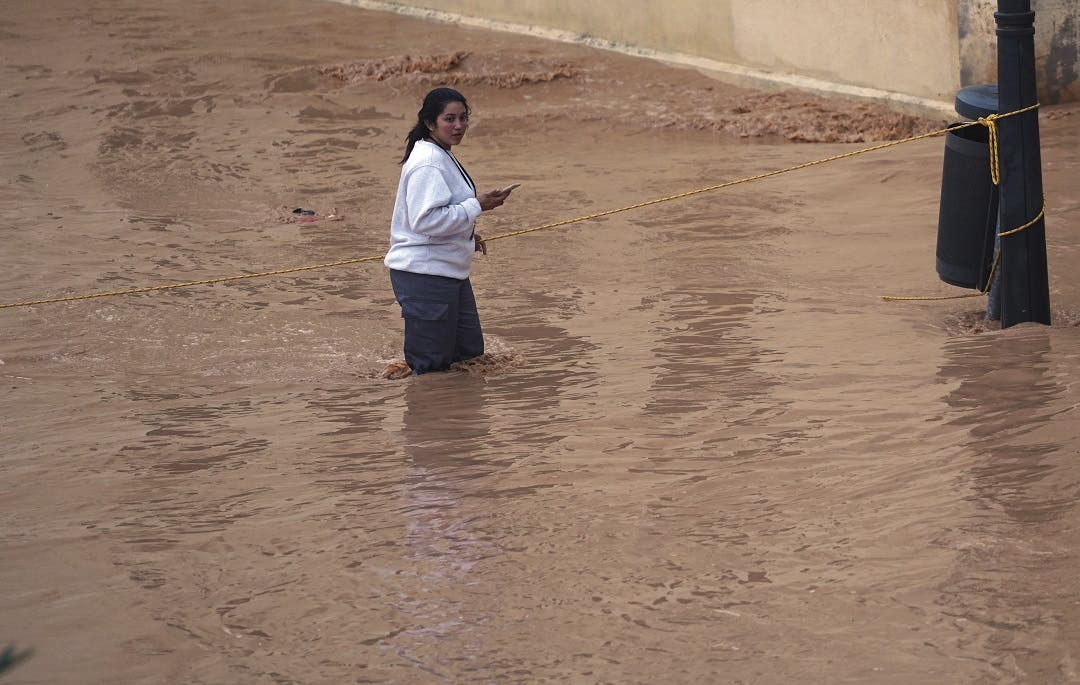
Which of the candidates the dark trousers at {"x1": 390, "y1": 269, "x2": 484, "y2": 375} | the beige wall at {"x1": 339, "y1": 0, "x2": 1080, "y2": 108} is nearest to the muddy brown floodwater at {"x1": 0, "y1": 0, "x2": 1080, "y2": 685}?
Answer: the dark trousers at {"x1": 390, "y1": 269, "x2": 484, "y2": 375}

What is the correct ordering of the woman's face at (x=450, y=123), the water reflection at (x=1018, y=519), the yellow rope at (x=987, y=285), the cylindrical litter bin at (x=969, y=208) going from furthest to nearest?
1. the cylindrical litter bin at (x=969, y=208)
2. the yellow rope at (x=987, y=285)
3. the woman's face at (x=450, y=123)
4. the water reflection at (x=1018, y=519)

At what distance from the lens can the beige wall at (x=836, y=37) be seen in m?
10.1

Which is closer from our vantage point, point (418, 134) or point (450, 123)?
point (450, 123)

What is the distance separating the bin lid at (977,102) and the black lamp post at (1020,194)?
0.19m

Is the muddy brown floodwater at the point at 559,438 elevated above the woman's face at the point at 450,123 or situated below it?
below

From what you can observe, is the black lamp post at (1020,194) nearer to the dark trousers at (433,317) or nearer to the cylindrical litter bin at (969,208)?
the cylindrical litter bin at (969,208)

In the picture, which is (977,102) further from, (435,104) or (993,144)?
(435,104)

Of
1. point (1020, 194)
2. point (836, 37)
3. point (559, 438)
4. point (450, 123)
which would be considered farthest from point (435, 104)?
point (836, 37)

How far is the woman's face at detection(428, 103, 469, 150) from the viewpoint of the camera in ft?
17.9

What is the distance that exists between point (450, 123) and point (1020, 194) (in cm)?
243

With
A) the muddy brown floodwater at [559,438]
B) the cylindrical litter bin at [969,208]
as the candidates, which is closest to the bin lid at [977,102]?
the cylindrical litter bin at [969,208]

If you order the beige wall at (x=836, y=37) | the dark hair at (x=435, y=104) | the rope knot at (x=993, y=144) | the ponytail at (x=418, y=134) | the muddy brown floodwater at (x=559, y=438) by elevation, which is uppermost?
the beige wall at (x=836, y=37)

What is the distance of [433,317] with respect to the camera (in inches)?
225

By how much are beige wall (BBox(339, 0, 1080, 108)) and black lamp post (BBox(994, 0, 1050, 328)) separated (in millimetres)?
4978
